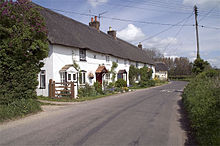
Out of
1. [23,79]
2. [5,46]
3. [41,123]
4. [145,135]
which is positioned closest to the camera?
[145,135]

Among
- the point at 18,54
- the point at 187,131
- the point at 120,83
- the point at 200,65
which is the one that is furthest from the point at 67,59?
the point at 200,65

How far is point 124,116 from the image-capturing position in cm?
860

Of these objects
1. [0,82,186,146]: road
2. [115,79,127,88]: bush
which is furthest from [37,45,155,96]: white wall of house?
[0,82,186,146]: road

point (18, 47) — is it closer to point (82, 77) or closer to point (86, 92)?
point (86, 92)

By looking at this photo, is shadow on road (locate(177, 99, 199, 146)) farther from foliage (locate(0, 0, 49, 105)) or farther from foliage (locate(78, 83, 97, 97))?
foliage (locate(78, 83, 97, 97))

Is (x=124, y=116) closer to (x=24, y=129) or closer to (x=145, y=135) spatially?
(x=145, y=135)

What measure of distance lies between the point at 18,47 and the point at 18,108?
2.93 m

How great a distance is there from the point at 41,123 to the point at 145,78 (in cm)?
2592

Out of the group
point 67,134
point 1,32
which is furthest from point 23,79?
point 67,134

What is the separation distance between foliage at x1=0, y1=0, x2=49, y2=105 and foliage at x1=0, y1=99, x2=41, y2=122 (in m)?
0.29

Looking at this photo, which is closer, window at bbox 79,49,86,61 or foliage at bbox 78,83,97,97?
foliage at bbox 78,83,97,97

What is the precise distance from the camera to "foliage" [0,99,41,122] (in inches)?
313

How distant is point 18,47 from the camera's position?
8.59m

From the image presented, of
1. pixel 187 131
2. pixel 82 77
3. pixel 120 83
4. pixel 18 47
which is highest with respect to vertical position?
pixel 18 47
